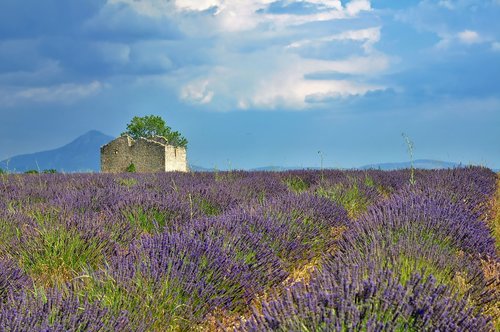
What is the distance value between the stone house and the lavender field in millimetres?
24232

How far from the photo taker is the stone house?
29319 mm

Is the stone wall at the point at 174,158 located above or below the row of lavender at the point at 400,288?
above

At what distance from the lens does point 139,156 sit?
30.0m

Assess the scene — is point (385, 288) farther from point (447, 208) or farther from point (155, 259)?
point (447, 208)

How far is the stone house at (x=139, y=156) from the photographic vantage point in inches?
1154

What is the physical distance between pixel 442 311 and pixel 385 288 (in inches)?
7.2

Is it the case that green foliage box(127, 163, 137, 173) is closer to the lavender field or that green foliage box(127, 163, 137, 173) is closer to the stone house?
the stone house

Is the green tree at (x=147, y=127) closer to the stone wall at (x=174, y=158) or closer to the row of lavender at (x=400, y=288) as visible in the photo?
the stone wall at (x=174, y=158)

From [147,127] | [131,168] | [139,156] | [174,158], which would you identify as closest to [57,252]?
[131,168]

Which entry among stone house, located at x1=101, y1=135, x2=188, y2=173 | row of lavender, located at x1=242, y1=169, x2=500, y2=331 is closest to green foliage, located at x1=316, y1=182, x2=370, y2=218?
row of lavender, located at x1=242, y1=169, x2=500, y2=331

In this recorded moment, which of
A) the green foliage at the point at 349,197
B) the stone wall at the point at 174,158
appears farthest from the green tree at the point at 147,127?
the green foliage at the point at 349,197

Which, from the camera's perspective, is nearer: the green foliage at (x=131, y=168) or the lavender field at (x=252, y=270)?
the lavender field at (x=252, y=270)

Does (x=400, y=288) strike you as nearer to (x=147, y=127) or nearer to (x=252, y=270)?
(x=252, y=270)

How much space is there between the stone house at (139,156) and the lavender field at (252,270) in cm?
2423
